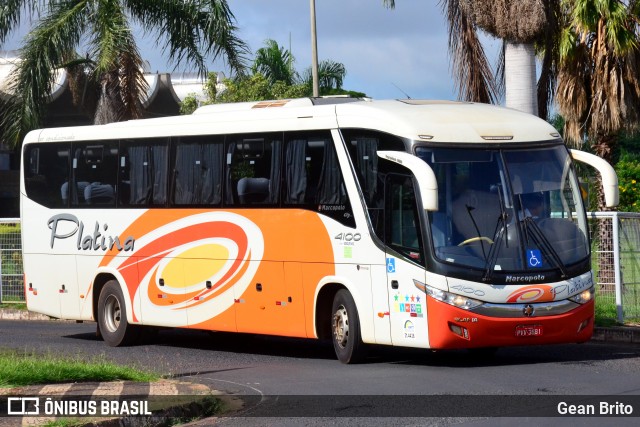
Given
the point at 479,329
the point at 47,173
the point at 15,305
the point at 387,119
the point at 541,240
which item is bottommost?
the point at 15,305

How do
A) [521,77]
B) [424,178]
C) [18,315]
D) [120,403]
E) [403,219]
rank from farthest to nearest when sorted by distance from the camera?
[18,315]
[521,77]
[403,219]
[424,178]
[120,403]

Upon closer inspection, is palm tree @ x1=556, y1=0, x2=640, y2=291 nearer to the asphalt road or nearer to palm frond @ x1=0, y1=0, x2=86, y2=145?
the asphalt road

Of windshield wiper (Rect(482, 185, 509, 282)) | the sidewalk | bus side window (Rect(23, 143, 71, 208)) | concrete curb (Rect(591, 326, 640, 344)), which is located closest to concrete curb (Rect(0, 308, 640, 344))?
concrete curb (Rect(591, 326, 640, 344))

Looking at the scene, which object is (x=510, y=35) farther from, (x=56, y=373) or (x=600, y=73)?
(x=56, y=373)

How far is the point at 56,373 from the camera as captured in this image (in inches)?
511

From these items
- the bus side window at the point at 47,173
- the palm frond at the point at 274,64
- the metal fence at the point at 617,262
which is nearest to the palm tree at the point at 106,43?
the bus side window at the point at 47,173

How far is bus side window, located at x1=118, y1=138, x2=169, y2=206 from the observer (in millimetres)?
19125

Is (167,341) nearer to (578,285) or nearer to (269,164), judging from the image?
(269,164)

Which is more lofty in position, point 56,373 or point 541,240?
point 541,240

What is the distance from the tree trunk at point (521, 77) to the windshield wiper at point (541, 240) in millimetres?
6838

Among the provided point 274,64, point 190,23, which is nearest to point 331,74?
point 274,64

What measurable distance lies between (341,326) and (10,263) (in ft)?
48.8

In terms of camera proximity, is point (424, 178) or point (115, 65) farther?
point (115, 65)

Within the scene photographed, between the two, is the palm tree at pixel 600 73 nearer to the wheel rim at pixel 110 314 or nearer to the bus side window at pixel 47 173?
the wheel rim at pixel 110 314
